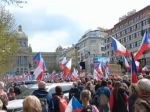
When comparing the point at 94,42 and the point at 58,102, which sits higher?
the point at 94,42

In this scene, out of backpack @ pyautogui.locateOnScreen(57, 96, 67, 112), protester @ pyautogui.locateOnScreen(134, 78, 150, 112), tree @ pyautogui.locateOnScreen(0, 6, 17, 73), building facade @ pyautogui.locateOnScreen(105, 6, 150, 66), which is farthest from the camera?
building facade @ pyautogui.locateOnScreen(105, 6, 150, 66)

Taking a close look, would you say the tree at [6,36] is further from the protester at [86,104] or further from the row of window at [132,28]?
the row of window at [132,28]

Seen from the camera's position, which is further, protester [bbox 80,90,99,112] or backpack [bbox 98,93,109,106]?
backpack [bbox 98,93,109,106]

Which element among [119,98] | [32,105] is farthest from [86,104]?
[119,98]

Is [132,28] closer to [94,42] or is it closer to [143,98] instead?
[94,42]

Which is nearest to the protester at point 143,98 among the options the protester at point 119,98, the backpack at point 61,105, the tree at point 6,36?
the backpack at point 61,105

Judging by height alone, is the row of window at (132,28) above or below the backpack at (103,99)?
above

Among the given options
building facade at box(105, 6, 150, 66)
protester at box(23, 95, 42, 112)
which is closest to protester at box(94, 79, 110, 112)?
protester at box(23, 95, 42, 112)

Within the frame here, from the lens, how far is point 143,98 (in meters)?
6.20

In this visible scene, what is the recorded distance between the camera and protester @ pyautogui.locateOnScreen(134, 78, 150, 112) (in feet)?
19.0

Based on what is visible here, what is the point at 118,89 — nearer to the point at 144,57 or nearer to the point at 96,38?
the point at 144,57

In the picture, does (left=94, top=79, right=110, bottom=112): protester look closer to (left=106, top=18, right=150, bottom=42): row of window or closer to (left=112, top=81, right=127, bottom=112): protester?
(left=112, top=81, right=127, bottom=112): protester

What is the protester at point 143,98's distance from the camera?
228 inches

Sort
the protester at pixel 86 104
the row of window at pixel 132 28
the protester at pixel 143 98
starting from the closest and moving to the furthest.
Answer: the protester at pixel 143 98
the protester at pixel 86 104
the row of window at pixel 132 28
